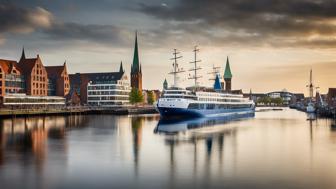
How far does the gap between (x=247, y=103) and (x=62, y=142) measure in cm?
12895

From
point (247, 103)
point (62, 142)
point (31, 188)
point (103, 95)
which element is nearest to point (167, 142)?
point (62, 142)

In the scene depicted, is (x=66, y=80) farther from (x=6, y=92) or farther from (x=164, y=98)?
(x=164, y=98)

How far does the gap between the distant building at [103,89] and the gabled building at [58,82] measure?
33.5 ft

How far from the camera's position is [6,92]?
134625mm

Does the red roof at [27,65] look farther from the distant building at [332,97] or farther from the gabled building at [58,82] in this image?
the distant building at [332,97]

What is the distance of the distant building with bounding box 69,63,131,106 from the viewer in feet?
617

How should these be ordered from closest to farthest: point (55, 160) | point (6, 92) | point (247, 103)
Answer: point (55, 160) < point (6, 92) < point (247, 103)

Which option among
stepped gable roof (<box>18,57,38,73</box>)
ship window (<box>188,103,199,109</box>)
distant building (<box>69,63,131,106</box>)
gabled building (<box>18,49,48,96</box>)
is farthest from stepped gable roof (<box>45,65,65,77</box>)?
ship window (<box>188,103,199,109</box>)

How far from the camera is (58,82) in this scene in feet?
576

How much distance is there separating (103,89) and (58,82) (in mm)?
22223

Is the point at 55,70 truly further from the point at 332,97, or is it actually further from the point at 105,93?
the point at 332,97

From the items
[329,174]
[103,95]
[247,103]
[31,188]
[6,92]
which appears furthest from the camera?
[103,95]

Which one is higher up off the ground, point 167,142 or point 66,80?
point 66,80

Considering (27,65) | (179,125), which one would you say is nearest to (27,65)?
(27,65)
